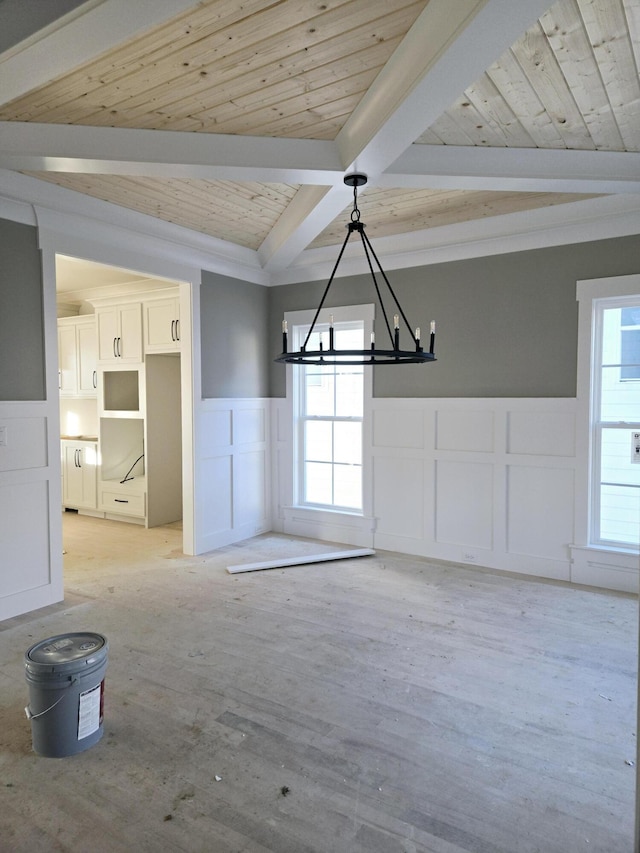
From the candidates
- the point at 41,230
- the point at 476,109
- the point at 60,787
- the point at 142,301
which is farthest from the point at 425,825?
the point at 142,301

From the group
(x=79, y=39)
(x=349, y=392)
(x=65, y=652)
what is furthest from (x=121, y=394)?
(x=79, y=39)

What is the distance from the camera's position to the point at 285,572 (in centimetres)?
448

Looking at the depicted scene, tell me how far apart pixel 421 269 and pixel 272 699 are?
3647 millimetres

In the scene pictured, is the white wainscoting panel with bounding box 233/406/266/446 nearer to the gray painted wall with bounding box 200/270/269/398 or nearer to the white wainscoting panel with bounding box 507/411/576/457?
the gray painted wall with bounding box 200/270/269/398

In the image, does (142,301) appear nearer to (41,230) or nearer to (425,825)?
(41,230)

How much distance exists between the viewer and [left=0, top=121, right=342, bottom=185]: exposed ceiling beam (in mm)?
2811

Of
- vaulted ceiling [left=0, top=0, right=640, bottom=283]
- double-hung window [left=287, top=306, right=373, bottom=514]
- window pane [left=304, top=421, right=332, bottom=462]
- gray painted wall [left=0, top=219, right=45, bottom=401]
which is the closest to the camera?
vaulted ceiling [left=0, top=0, right=640, bottom=283]

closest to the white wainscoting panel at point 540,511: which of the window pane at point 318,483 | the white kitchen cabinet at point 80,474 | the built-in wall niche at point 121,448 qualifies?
the window pane at point 318,483

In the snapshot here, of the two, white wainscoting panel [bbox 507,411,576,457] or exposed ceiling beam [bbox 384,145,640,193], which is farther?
white wainscoting panel [bbox 507,411,576,457]

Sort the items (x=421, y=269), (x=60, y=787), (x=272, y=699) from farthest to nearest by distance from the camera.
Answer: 1. (x=421, y=269)
2. (x=272, y=699)
3. (x=60, y=787)

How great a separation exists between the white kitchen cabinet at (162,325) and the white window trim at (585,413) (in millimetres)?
3750

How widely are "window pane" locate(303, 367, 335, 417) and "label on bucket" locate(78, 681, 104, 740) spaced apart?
3602 mm

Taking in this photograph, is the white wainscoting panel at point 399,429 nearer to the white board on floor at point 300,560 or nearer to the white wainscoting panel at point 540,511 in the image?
the white wainscoting panel at point 540,511

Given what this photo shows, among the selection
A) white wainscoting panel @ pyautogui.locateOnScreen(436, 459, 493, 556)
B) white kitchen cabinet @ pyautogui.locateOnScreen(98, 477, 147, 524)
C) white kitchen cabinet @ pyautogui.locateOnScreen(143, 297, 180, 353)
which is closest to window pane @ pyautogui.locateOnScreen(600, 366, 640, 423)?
white wainscoting panel @ pyautogui.locateOnScreen(436, 459, 493, 556)
